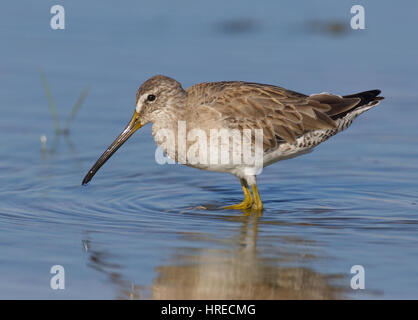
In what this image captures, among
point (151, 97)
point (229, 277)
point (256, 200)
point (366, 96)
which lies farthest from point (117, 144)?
point (229, 277)

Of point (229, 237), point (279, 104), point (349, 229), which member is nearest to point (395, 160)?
point (279, 104)

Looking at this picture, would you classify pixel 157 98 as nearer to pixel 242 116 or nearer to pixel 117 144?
pixel 117 144

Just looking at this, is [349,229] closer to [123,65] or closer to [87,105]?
[87,105]

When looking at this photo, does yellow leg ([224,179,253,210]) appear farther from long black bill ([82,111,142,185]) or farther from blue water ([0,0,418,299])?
long black bill ([82,111,142,185])

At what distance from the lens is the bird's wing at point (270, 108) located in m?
9.12

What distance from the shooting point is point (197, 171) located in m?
10.7

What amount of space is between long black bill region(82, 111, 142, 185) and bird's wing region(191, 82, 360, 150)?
70 centimetres

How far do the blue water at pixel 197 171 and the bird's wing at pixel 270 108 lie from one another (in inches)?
31.2

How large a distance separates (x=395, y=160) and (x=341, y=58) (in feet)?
15.7

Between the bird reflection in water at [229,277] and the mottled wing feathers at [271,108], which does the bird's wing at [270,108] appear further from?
the bird reflection in water at [229,277]

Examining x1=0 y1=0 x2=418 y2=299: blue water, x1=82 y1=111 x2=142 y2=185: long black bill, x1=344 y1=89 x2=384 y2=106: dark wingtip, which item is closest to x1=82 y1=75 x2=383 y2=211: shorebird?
x1=82 y1=111 x2=142 y2=185: long black bill

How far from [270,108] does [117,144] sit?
168cm

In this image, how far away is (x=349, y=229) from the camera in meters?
8.27

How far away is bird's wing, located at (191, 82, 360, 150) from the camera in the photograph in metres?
9.12
